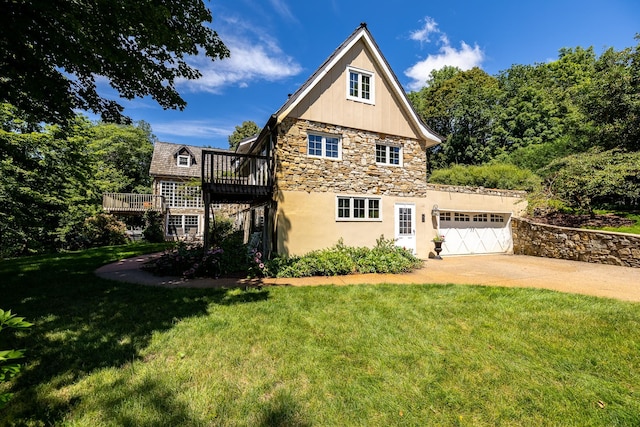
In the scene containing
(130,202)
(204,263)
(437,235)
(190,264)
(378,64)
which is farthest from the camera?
(130,202)

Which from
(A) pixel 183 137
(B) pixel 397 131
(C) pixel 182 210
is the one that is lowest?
(C) pixel 182 210

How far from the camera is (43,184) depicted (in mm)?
14094

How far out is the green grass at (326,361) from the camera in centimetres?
271

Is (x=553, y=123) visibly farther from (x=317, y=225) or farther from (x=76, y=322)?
(x=76, y=322)

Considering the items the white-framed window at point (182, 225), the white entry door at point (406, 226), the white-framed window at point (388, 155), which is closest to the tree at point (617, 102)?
the white-framed window at point (388, 155)

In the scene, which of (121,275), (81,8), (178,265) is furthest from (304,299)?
(81,8)

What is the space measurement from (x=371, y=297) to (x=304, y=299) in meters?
1.50

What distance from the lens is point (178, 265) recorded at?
28.8ft

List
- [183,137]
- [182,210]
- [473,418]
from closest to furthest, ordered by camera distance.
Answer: [473,418] < [182,210] < [183,137]

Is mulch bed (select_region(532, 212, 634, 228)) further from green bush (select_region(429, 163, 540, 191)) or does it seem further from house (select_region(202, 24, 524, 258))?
house (select_region(202, 24, 524, 258))

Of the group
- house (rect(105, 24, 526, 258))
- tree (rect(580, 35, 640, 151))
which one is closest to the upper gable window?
house (rect(105, 24, 526, 258))

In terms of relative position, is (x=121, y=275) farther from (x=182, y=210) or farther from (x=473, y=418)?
(x=182, y=210)

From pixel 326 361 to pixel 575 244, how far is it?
12.9 metres

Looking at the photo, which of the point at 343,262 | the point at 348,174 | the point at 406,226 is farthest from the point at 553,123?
the point at 343,262
